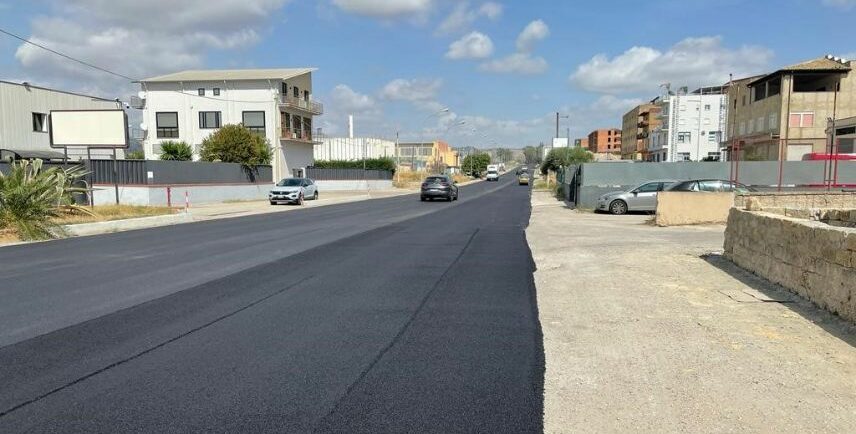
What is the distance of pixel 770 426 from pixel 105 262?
1103 centimetres

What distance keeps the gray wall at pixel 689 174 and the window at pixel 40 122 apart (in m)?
34.8

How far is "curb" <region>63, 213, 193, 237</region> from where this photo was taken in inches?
673

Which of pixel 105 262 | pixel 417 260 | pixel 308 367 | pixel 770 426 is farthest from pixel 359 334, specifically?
pixel 105 262

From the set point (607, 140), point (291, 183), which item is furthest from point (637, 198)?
point (607, 140)

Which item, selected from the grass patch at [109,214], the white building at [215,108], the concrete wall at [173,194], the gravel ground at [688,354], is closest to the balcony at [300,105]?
the white building at [215,108]

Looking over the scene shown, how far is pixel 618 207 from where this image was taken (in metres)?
22.8

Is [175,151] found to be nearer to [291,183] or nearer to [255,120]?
[255,120]

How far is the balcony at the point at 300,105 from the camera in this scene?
5577 cm

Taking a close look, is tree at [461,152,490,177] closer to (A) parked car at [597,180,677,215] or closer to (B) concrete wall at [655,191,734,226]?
(A) parked car at [597,180,677,215]

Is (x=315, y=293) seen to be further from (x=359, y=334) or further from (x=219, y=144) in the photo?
(x=219, y=144)

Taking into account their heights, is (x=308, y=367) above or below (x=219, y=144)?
below

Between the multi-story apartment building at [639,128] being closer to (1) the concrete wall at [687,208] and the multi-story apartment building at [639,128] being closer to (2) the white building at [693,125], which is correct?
(2) the white building at [693,125]

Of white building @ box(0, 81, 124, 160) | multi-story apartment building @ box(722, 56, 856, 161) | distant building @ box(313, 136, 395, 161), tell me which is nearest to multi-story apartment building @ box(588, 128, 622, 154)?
distant building @ box(313, 136, 395, 161)

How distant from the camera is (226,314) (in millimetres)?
6734
